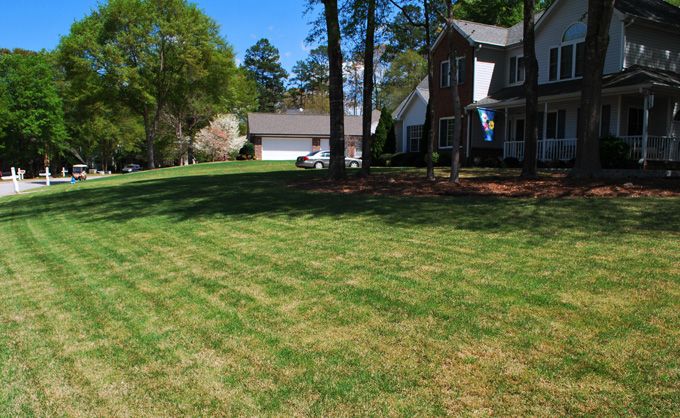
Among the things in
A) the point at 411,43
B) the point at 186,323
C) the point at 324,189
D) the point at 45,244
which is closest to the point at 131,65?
the point at 411,43

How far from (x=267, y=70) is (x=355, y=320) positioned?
301ft

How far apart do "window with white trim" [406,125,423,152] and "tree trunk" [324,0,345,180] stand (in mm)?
16578

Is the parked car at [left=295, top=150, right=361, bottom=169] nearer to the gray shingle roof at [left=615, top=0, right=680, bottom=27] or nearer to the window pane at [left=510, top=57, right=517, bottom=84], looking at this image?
the window pane at [left=510, top=57, right=517, bottom=84]

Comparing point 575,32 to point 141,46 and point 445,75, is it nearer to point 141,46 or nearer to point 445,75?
point 445,75

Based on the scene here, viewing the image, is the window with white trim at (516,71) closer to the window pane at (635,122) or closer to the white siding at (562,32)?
the white siding at (562,32)

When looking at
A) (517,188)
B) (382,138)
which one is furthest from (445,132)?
(517,188)

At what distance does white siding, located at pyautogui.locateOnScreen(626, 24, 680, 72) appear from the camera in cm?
1984

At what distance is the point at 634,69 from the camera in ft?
63.4

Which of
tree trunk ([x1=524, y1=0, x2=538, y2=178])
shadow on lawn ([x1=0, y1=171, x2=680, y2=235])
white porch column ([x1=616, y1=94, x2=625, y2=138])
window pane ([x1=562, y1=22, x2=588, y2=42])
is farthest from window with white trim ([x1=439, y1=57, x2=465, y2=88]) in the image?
shadow on lawn ([x1=0, y1=171, x2=680, y2=235])

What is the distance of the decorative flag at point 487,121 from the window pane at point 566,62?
347 cm

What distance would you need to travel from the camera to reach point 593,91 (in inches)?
497

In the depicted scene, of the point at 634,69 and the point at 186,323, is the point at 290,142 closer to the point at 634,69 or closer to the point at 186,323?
the point at 634,69

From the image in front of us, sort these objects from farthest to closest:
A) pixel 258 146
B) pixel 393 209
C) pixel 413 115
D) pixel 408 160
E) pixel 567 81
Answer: pixel 258 146 → pixel 413 115 → pixel 408 160 → pixel 567 81 → pixel 393 209

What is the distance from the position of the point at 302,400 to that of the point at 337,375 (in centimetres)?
34
